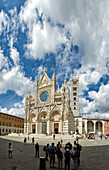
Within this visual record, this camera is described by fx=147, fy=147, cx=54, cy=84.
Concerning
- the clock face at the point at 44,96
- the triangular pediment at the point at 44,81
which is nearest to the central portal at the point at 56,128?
the clock face at the point at 44,96

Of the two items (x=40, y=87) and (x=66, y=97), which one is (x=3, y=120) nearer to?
(x=40, y=87)

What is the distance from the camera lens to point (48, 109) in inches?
2101

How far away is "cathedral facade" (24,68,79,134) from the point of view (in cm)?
4944

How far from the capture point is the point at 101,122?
8494 cm

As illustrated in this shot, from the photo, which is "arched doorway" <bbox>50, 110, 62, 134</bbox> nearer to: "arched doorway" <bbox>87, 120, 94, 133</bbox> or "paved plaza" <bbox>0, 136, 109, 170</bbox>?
"paved plaza" <bbox>0, 136, 109, 170</bbox>

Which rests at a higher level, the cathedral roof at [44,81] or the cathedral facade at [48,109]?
the cathedral roof at [44,81]

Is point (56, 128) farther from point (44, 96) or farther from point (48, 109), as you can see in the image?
point (44, 96)

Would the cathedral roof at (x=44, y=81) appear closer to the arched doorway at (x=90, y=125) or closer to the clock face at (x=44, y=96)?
the clock face at (x=44, y=96)

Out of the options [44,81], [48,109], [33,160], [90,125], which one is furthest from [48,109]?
[90,125]

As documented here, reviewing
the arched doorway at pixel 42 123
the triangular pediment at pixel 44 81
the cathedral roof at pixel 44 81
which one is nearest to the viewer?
the arched doorway at pixel 42 123

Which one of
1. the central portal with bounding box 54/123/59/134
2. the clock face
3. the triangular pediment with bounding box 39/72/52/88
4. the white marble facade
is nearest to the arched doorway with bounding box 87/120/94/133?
the white marble facade

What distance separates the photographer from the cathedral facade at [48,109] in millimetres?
49438

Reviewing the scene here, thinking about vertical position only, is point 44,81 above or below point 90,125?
above

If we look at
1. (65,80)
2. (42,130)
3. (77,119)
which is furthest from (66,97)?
(77,119)
